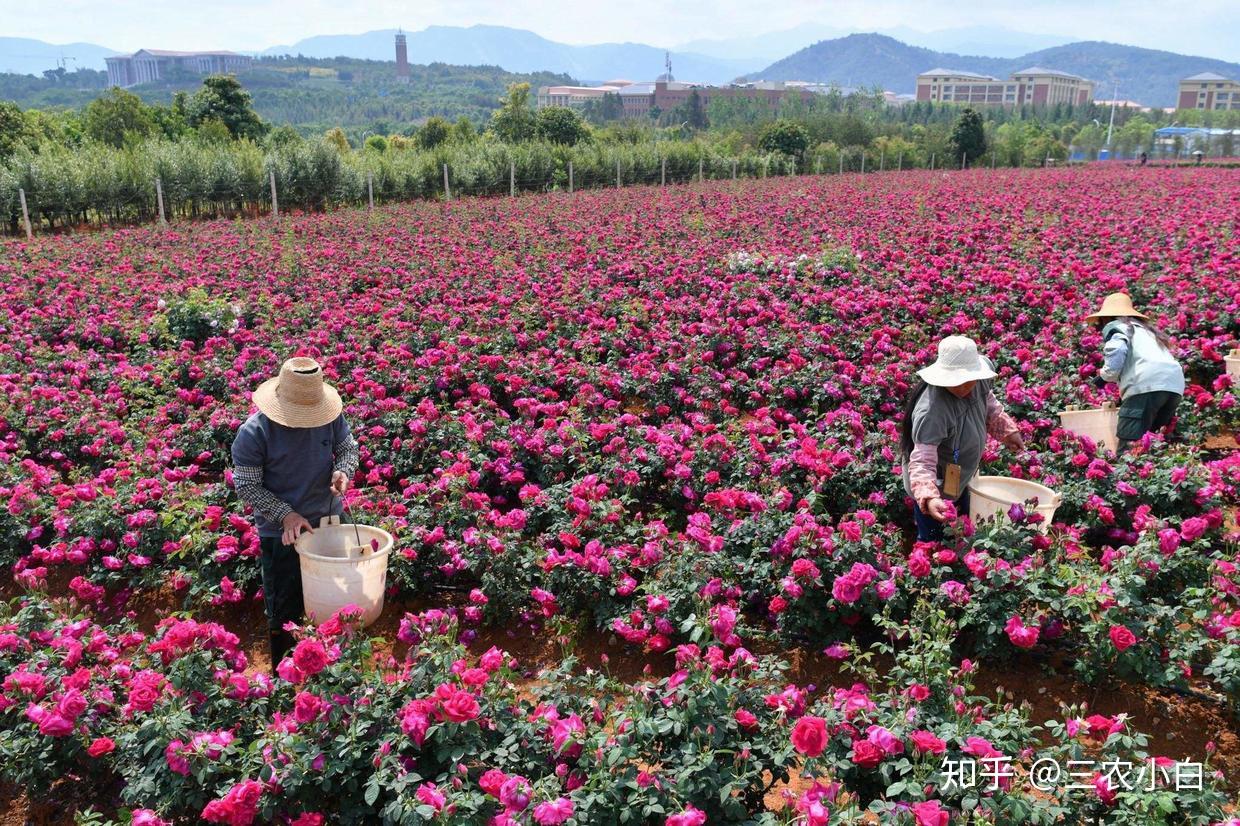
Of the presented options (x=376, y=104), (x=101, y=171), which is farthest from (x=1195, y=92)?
(x=101, y=171)

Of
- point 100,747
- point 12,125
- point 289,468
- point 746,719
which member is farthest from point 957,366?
point 12,125

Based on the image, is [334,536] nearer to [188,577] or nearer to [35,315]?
[188,577]

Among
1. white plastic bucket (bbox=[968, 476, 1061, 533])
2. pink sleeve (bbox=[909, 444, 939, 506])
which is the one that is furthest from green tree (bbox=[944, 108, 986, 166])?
pink sleeve (bbox=[909, 444, 939, 506])

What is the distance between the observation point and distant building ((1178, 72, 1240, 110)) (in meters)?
154

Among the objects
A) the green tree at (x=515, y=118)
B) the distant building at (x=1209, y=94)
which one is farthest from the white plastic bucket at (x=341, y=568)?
the distant building at (x=1209, y=94)

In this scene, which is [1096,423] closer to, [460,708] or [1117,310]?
[1117,310]

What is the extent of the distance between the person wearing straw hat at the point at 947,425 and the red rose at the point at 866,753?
1.30 metres

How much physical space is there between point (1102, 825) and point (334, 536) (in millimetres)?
2944

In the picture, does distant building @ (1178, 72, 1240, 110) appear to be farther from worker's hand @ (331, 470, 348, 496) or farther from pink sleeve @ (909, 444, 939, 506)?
worker's hand @ (331, 470, 348, 496)

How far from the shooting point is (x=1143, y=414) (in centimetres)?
512

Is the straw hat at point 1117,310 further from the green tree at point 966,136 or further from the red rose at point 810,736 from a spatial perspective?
the green tree at point 966,136

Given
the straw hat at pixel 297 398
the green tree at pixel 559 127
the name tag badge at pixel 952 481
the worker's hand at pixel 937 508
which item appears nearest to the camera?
the straw hat at pixel 297 398

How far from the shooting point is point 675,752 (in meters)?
2.51

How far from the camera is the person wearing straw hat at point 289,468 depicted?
3422 mm
